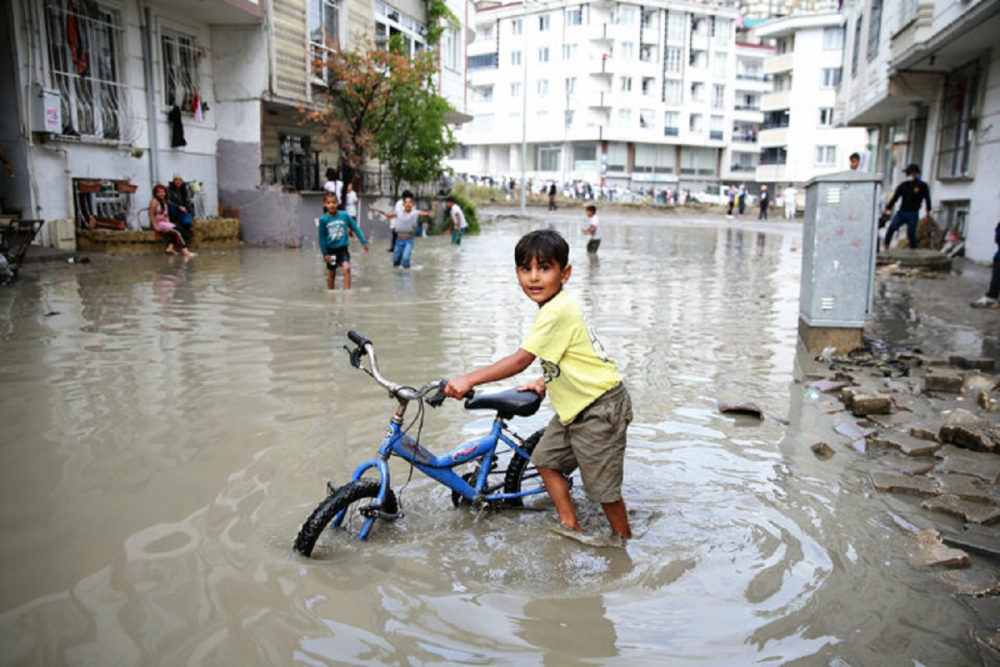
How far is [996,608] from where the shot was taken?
3.33 metres

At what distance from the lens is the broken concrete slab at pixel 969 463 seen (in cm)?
486

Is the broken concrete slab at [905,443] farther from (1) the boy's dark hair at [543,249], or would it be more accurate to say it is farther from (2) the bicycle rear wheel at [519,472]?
(1) the boy's dark hair at [543,249]

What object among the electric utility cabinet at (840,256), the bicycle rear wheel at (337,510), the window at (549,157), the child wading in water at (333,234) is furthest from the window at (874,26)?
the window at (549,157)

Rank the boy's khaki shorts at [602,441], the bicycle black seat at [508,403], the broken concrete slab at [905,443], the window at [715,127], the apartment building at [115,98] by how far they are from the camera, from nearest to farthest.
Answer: the boy's khaki shorts at [602,441]
the bicycle black seat at [508,403]
the broken concrete slab at [905,443]
the apartment building at [115,98]
the window at [715,127]

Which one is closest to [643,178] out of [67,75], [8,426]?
[67,75]

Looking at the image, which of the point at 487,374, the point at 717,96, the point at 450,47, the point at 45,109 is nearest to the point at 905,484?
the point at 487,374

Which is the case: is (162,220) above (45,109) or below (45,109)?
below

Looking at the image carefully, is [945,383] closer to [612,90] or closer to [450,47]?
[450,47]

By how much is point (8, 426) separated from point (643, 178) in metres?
62.4

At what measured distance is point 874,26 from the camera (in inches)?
838

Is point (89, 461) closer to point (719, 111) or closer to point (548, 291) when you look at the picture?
point (548, 291)

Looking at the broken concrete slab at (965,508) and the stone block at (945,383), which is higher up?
the stone block at (945,383)

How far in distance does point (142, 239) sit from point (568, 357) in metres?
16.2

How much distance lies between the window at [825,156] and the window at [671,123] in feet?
37.7
